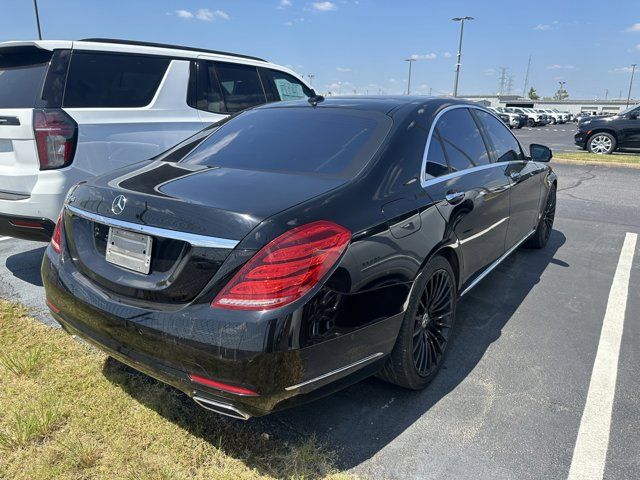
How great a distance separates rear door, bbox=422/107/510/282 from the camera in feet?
9.30

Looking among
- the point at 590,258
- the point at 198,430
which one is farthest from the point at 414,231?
the point at 590,258

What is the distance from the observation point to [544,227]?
5.44m

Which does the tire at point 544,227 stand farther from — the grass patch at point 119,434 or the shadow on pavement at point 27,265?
the shadow on pavement at point 27,265

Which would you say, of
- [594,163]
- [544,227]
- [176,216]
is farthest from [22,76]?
[594,163]

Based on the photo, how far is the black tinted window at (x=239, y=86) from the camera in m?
5.46

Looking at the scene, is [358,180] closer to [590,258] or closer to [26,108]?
[26,108]

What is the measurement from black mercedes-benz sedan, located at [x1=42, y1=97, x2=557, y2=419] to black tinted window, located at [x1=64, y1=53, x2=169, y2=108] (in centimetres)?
144

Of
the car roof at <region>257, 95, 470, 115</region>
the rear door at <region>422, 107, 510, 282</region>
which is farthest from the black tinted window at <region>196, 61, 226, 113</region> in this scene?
the rear door at <region>422, 107, 510, 282</region>

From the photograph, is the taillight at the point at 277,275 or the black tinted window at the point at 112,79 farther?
the black tinted window at the point at 112,79

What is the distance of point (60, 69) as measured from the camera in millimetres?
3818

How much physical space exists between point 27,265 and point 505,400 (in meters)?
4.19

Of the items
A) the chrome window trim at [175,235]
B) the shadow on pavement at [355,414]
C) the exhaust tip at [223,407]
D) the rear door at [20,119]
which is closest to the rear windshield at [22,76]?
the rear door at [20,119]

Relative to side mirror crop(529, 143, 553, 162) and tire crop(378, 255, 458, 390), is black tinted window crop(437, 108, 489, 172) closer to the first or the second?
tire crop(378, 255, 458, 390)

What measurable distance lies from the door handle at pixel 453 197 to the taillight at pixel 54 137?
2770mm
